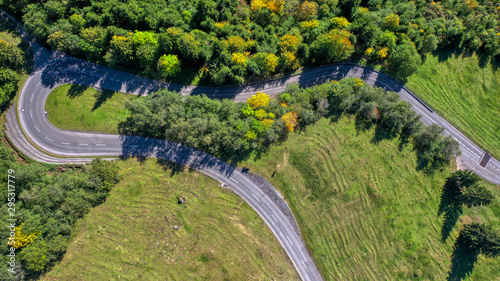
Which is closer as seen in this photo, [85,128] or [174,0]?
[85,128]

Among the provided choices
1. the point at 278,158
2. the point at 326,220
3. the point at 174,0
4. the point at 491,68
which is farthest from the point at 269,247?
the point at 491,68

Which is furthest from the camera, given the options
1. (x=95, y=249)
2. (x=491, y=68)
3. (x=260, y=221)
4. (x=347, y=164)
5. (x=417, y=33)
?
(x=491, y=68)

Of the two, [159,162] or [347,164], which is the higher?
[347,164]

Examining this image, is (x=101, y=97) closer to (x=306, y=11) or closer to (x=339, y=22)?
(x=306, y=11)

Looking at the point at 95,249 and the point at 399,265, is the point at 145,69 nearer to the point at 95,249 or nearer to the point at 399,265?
the point at 95,249

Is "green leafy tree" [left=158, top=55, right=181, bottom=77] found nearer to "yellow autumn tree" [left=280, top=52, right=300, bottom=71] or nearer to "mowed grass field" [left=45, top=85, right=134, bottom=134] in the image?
"mowed grass field" [left=45, top=85, right=134, bottom=134]

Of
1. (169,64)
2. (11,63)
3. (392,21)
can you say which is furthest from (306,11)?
(11,63)
